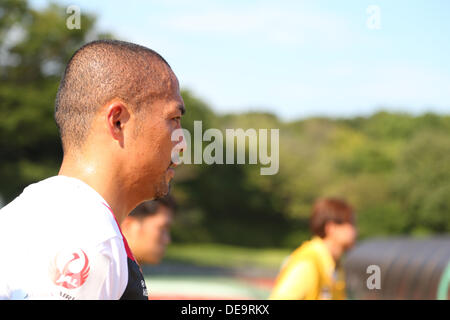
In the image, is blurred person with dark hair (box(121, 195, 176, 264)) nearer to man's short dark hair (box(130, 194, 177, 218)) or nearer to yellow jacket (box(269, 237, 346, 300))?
man's short dark hair (box(130, 194, 177, 218))

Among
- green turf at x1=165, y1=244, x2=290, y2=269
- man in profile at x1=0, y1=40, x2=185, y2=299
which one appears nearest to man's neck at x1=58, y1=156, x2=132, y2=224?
man in profile at x1=0, y1=40, x2=185, y2=299

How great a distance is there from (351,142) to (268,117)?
9.63 meters

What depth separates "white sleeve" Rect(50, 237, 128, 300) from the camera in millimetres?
1481

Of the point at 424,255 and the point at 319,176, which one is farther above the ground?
the point at 319,176

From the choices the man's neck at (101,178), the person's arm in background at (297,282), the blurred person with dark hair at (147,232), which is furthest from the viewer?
the blurred person with dark hair at (147,232)

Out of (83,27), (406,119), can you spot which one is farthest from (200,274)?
(406,119)

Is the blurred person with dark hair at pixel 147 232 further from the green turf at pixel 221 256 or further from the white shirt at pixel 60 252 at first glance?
the green turf at pixel 221 256

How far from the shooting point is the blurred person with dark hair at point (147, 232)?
482cm

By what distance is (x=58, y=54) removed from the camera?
150ft

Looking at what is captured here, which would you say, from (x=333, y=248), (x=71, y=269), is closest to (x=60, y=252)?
(x=71, y=269)

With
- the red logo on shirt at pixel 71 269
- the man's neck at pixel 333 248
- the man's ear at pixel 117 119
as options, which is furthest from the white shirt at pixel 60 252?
the man's neck at pixel 333 248

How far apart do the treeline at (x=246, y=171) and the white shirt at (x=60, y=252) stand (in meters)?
41.0
